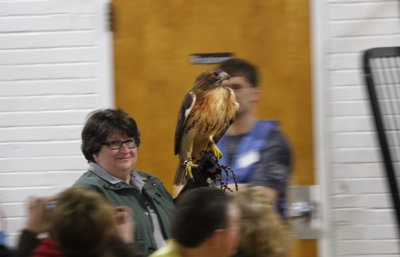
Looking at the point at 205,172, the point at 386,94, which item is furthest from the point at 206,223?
the point at 386,94

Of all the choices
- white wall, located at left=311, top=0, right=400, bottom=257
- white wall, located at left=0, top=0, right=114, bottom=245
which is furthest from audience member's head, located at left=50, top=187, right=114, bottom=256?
white wall, located at left=311, top=0, right=400, bottom=257

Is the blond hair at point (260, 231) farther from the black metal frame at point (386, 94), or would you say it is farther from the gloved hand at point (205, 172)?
the black metal frame at point (386, 94)

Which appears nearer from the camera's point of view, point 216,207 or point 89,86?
point 216,207

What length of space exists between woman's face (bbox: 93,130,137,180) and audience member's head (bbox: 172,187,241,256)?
62cm

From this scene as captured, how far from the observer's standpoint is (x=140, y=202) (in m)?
2.45

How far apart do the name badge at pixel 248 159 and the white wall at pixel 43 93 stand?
4.55 feet

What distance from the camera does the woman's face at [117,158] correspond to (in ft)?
8.00

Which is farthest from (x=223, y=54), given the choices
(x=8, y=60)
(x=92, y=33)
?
(x=8, y=60)

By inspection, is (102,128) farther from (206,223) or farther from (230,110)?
(206,223)

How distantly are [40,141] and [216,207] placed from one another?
210 centimetres

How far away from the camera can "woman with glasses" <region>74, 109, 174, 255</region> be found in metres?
2.39

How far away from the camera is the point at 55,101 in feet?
12.0

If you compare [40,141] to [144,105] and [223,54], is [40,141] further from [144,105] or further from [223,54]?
[223,54]

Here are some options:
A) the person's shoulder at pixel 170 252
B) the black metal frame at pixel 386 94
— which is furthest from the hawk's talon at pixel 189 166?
the black metal frame at pixel 386 94
